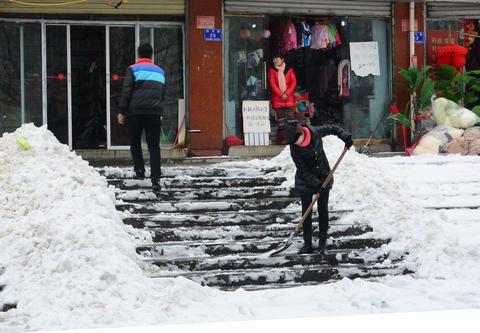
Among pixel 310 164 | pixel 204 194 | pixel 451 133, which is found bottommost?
pixel 204 194

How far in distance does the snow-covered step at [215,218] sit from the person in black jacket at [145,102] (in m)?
0.87

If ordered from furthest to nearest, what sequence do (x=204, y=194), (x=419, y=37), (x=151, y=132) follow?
(x=419, y=37)
(x=204, y=194)
(x=151, y=132)

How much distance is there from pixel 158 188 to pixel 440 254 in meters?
3.65

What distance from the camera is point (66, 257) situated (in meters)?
6.90

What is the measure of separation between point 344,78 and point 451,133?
2.80 metres

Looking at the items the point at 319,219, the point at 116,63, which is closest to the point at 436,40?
the point at 116,63

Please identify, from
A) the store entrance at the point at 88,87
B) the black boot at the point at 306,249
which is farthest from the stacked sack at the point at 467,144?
the store entrance at the point at 88,87

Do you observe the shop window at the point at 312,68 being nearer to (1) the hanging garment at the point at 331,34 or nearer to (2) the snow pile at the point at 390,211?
(1) the hanging garment at the point at 331,34

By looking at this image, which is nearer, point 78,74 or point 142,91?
point 142,91

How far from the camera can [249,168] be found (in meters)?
11.1

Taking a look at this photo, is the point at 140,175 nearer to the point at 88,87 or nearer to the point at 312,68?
the point at 88,87

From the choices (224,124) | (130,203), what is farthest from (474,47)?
(130,203)

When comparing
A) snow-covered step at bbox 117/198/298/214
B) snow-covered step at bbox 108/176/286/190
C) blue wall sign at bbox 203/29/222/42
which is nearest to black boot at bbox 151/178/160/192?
snow-covered step at bbox 108/176/286/190

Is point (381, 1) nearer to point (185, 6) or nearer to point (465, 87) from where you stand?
point (465, 87)
